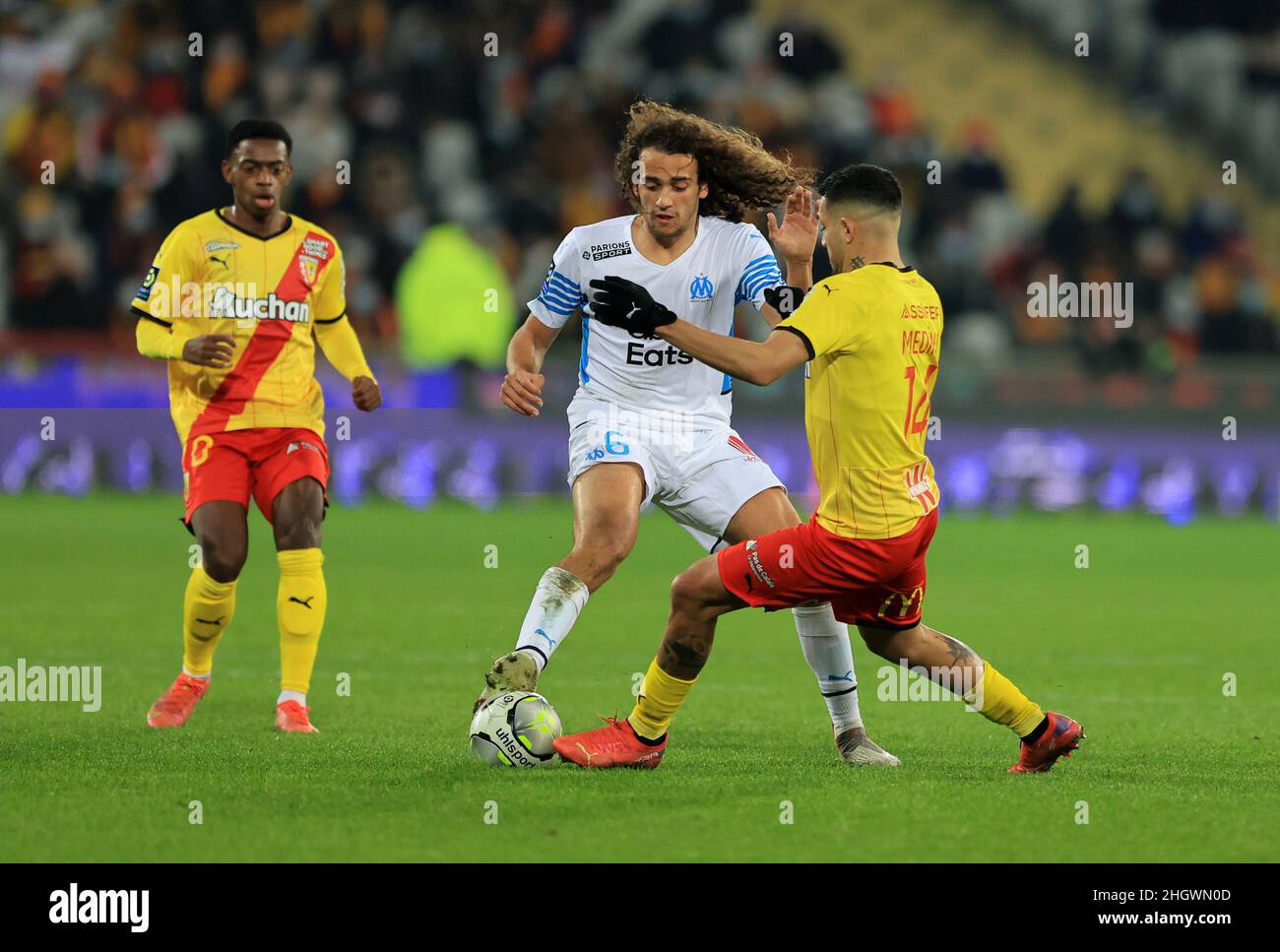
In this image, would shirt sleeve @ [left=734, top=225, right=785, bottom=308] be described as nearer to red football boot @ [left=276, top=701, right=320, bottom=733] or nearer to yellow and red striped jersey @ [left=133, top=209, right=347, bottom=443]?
yellow and red striped jersey @ [left=133, top=209, right=347, bottom=443]

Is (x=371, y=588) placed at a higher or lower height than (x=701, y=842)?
higher

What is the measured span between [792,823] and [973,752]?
5.63 feet

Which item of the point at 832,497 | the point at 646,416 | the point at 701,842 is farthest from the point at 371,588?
the point at 701,842

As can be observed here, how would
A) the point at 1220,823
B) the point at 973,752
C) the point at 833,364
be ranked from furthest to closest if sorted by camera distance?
the point at 973,752, the point at 833,364, the point at 1220,823

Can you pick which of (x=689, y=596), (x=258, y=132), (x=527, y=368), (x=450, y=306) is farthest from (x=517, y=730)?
(x=450, y=306)

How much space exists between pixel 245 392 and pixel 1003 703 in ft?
10.7

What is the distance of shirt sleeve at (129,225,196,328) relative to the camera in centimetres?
776

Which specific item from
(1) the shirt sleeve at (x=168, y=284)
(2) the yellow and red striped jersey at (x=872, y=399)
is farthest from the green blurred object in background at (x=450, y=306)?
(2) the yellow and red striped jersey at (x=872, y=399)

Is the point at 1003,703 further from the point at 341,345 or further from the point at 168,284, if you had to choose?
the point at 168,284

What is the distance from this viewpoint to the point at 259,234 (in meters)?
7.90

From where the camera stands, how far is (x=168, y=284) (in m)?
7.78

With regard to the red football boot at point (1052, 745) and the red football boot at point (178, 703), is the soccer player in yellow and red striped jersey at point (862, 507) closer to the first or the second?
the red football boot at point (1052, 745)

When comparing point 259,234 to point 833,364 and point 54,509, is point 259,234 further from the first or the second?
point 54,509

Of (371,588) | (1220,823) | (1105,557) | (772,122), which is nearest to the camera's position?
(1220,823)
